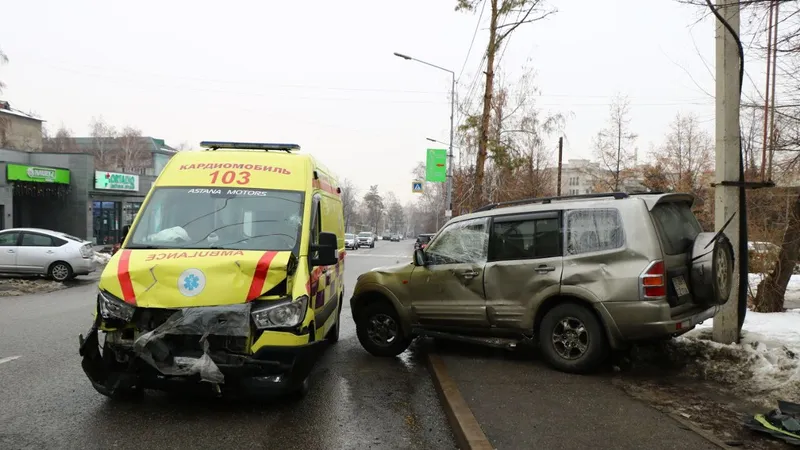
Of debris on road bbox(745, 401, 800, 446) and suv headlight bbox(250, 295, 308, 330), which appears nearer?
debris on road bbox(745, 401, 800, 446)

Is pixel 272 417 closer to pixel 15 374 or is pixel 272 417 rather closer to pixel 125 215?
pixel 15 374

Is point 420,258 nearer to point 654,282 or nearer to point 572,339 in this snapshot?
point 572,339

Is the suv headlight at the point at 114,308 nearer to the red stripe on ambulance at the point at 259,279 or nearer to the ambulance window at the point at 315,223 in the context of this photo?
the red stripe on ambulance at the point at 259,279

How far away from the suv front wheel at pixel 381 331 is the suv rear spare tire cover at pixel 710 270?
3.42 meters

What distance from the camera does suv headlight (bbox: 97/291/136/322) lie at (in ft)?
15.2

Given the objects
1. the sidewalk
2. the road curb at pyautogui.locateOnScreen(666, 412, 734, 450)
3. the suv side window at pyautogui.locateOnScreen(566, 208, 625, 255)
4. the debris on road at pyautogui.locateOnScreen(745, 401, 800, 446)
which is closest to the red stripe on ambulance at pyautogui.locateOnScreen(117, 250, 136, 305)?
the sidewalk

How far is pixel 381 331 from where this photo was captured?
24.2 feet

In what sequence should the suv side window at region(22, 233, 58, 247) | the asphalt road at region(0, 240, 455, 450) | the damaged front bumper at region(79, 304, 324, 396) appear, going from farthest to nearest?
the suv side window at region(22, 233, 58, 247), the damaged front bumper at region(79, 304, 324, 396), the asphalt road at region(0, 240, 455, 450)

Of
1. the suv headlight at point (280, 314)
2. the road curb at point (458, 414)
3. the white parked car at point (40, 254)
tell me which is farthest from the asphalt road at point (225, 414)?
the white parked car at point (40, 254)

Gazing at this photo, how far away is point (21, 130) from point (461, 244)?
57895 millimetres

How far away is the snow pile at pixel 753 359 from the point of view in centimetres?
499

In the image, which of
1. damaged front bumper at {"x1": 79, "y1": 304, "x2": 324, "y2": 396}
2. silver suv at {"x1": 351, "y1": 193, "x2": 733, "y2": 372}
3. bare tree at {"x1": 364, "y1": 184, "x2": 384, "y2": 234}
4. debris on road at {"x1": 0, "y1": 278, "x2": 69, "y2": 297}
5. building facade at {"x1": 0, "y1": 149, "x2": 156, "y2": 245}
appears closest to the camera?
damaged front bumper at {"x1": 79, "y1": 304, "x2": 324, "y2": 396}

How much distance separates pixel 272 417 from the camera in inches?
192

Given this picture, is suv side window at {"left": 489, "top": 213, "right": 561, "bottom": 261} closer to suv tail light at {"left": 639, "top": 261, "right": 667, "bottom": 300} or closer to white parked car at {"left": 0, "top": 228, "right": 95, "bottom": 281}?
suv tail light at {"left": 639, "top": 261, "right": 667, "bottom": 300}
